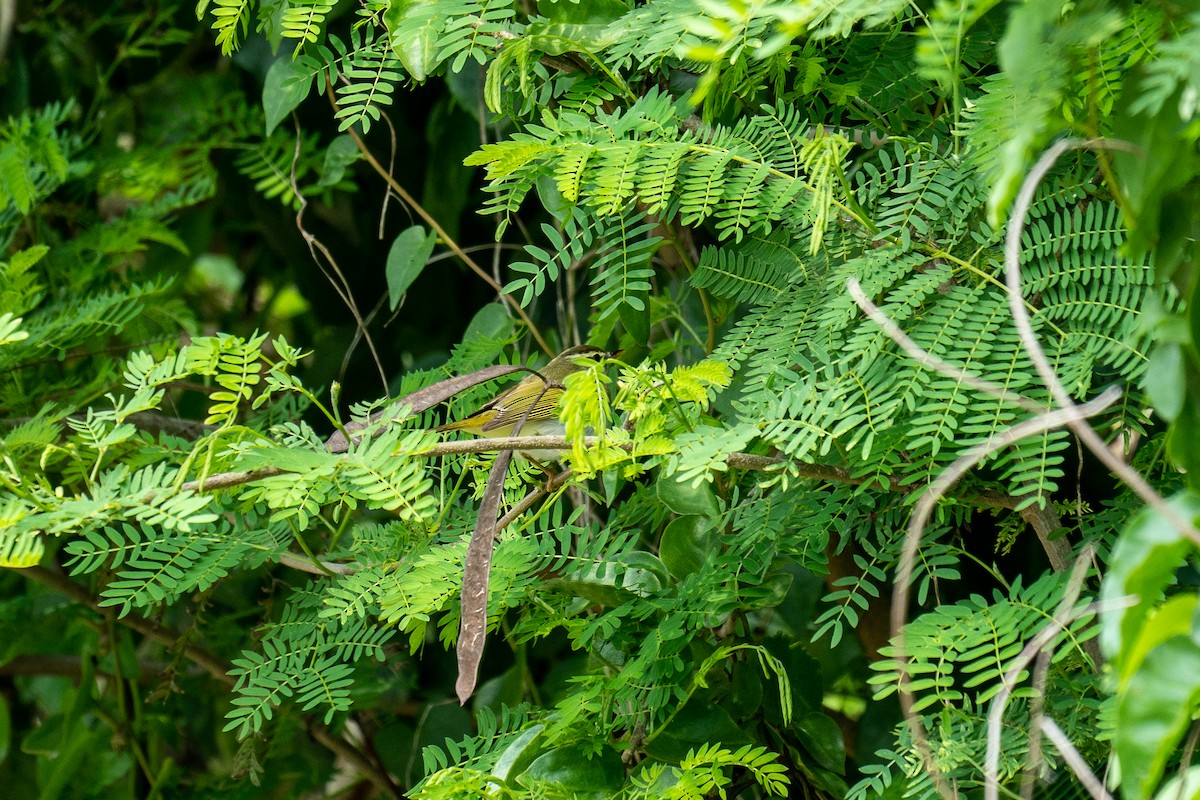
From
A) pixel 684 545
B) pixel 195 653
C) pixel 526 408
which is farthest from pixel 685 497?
pixel 195 653

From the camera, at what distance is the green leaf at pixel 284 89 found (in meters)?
1.50

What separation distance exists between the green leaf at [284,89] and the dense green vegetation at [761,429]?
0.02 metres

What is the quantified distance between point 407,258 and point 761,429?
83cm

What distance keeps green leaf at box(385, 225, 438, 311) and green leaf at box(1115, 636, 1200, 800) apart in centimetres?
131

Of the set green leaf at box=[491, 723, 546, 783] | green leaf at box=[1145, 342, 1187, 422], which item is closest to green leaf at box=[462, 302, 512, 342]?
green leaf at box=[491, 723, 546, 783]

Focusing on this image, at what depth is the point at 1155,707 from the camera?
64 centimetres

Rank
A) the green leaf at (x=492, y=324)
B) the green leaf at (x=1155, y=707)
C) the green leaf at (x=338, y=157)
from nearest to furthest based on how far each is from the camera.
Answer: the green leaf at (x=1155, y=707) → the green leaf at (x=492, y=324) → the green leaf at (x=338, y=157)

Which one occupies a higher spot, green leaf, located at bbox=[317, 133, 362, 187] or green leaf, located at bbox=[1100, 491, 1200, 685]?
green leaf, located at bbox=[1100, 491, 1200, 685]

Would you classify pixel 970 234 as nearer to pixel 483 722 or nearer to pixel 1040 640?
pixel 1040 640

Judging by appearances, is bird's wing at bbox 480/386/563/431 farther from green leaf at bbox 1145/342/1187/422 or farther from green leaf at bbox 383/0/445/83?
green leaf at bbox 1145/342/1187/422

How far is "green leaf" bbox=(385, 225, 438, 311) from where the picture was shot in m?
1.76

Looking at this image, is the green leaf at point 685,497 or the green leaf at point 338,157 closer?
the green leaf at point 685,497

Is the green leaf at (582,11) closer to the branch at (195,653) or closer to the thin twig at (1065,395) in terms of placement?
the thin twig at (1065,395)

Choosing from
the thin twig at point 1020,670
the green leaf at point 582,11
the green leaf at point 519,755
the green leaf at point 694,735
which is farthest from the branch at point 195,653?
the thin twig at point 1020,670
